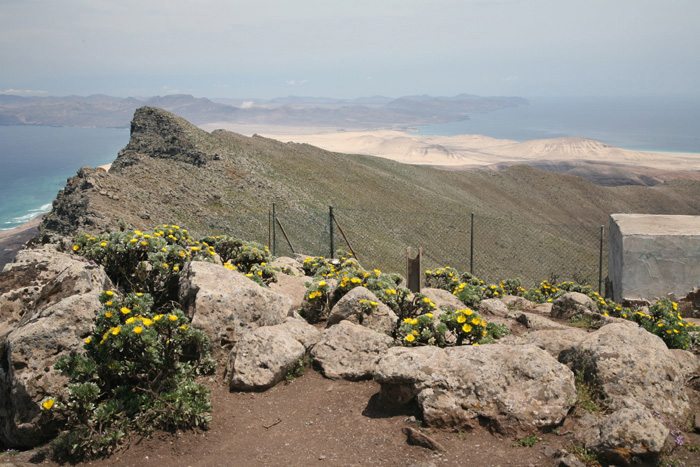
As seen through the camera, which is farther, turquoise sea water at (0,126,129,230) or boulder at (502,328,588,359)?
turquoise sea water at (0,126,129,230)

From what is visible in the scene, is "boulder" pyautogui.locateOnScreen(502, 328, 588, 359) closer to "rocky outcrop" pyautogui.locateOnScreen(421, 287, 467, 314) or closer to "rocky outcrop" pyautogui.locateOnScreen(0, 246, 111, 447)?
"rocky outcrop" pyautogui.locateOnScreen(421, 287, 467, 314)

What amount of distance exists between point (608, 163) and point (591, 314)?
122 metres

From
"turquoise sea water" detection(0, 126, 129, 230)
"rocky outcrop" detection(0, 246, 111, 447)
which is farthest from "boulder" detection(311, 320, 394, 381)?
"turquoise sea water" detection(0, 126, 129, 230)

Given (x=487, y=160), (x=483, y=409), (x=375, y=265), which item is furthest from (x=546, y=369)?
(x=487, y=160)

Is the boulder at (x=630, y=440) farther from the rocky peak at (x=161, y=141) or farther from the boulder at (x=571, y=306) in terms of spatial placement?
the rocky peak at (x=161, y=141)

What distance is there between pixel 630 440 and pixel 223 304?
161 inches

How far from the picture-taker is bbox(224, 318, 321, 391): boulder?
5152 mm

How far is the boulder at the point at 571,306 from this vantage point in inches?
349

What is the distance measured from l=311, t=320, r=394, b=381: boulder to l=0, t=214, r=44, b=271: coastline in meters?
50.7

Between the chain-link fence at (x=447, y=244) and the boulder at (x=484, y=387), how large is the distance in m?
13.4

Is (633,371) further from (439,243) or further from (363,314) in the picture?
(439,243)

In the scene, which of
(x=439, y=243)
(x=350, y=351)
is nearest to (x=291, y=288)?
(x=350, y=351)

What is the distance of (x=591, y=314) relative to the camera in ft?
28.5

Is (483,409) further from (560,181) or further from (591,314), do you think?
(560,181)
